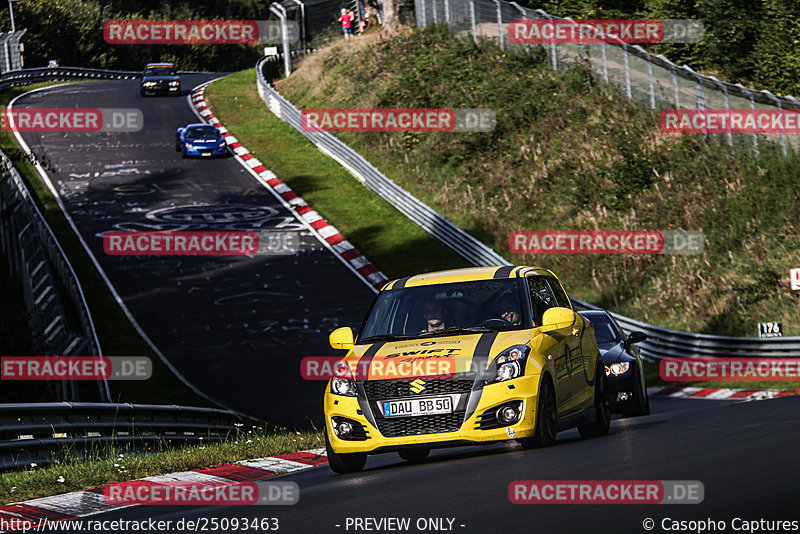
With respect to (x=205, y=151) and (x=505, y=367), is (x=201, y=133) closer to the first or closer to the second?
(x=205, y=151)

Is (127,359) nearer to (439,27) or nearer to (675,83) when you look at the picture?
(675,83)

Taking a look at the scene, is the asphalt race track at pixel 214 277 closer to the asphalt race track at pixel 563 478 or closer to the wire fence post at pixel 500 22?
the asphalt race track at pixel 563 478

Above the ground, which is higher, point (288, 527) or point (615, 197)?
point (288, 527)

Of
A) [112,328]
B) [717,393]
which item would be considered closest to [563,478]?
[717,393]

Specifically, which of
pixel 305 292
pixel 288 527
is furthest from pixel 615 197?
pixel 288 527

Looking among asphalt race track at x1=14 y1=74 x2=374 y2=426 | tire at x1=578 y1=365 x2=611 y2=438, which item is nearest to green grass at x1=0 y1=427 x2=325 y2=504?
tire at x1=578 y1=365 x2=611 y2=438

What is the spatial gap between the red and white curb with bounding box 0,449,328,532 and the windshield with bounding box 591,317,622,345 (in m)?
5.03

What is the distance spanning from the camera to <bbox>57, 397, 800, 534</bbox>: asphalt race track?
6.10 m

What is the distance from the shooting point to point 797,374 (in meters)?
21.3

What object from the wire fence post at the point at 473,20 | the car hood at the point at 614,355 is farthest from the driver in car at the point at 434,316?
the wire fence post at the point at 473,20

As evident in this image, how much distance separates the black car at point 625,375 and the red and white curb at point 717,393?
489 centimetres

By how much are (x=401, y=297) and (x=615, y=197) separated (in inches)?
860

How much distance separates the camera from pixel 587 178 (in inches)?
1302

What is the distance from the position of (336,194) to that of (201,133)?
804cm
